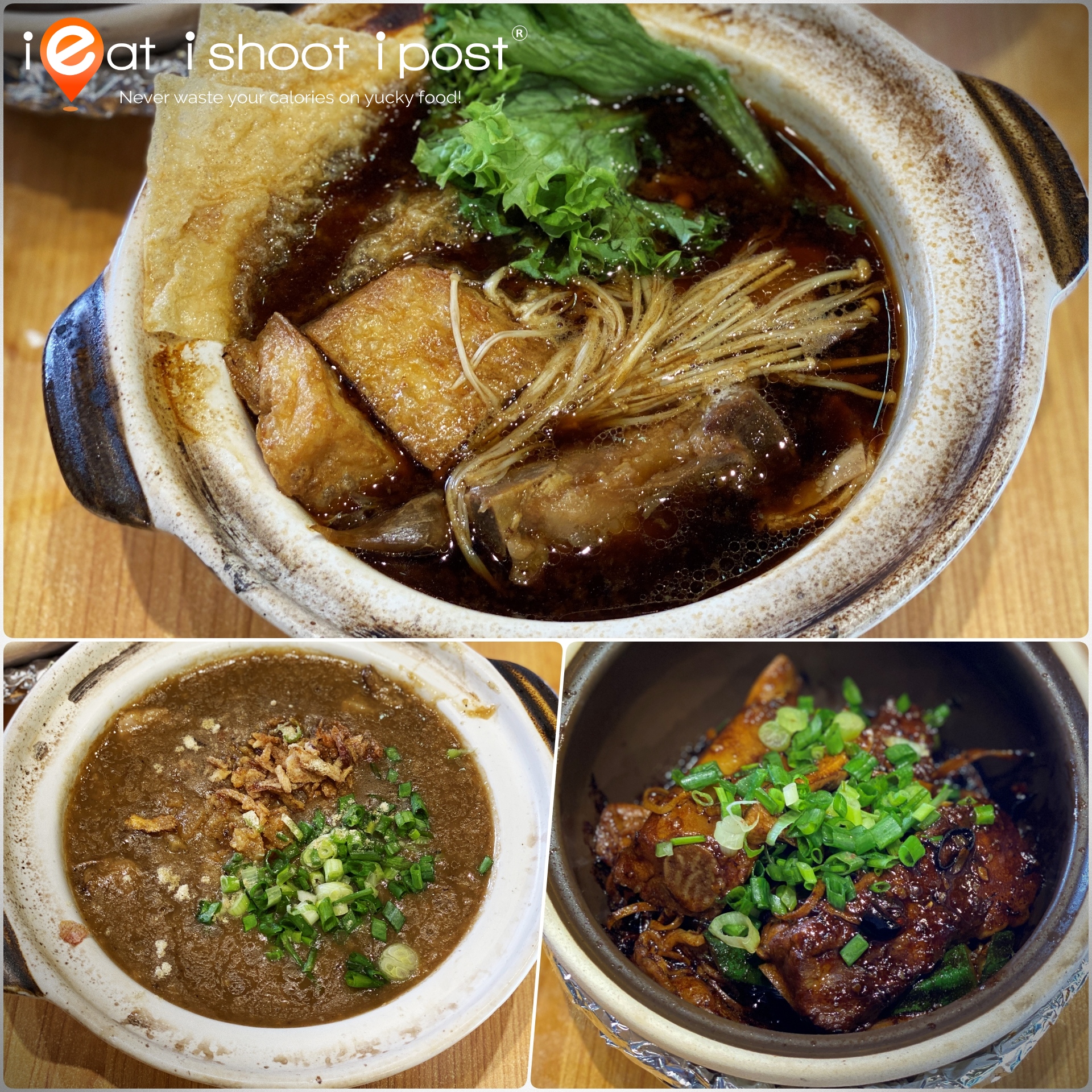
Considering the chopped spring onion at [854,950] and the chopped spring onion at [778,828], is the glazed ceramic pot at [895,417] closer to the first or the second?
the chopped spring onion at [778,828]

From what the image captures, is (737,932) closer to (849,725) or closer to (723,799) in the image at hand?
(723,799)

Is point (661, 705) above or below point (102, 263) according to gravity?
below

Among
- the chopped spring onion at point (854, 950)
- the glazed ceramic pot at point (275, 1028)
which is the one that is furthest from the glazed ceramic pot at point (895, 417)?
the chopped spring onion at point (854, 950)

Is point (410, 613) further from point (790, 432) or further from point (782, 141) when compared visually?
point (782, 141)

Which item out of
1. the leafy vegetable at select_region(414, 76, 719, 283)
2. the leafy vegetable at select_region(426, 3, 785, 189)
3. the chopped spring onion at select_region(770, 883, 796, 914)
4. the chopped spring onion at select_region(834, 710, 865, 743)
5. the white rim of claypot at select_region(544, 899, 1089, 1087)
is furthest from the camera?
the leafy vegetable at select_region(426, 3, 785, 189)

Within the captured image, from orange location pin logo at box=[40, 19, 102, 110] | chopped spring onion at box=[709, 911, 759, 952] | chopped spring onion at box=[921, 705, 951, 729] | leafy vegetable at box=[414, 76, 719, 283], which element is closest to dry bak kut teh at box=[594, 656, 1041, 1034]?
A: chopped spring onion at box=[709, 911, 759, 952]

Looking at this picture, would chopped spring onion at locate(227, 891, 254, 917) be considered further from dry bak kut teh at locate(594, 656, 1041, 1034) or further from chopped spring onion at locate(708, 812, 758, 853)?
chopped spring onion at locate(708, 812, 758, 853)

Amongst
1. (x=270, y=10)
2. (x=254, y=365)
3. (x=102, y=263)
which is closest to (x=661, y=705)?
(x=254, y=365)
